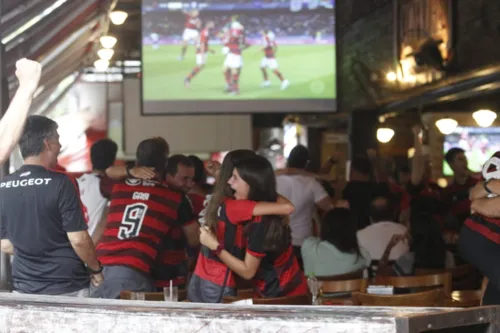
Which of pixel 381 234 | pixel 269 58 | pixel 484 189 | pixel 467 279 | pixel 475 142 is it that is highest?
pixel 269 58

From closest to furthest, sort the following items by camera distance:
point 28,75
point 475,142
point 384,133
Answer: point 28,75 < point 384,133 < point 475,142

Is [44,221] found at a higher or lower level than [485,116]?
lower

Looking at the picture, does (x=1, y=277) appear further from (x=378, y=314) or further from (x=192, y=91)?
(x=378, y=314)

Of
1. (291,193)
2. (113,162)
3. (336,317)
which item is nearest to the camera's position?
(336,317)

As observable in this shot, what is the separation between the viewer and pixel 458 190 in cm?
888

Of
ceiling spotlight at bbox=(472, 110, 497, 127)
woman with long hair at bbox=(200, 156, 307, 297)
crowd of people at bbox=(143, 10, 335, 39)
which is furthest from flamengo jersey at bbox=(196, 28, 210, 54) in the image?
ceiling spotlight at bbox=(472, 110, 497, 127)

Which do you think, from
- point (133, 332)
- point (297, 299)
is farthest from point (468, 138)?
point (133, 332)

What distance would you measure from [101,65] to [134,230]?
1357 cm

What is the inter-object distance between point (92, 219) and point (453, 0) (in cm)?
691

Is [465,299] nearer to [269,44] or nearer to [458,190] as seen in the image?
[458,190]

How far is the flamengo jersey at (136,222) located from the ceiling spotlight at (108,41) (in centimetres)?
1005

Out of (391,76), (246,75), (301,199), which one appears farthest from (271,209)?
(391,76)

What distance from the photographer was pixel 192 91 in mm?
9062

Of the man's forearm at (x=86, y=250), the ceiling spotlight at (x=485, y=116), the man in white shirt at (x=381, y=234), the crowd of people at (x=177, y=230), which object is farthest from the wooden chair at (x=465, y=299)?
the ceiling spotlight at (x=485, y=116)
